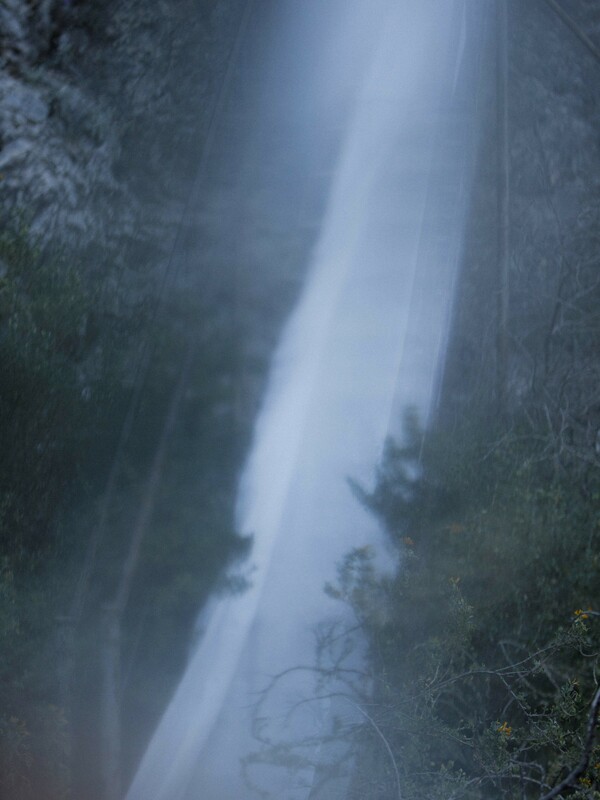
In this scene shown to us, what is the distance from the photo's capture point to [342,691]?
639 millimetres

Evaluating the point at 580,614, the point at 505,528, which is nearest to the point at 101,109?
the point at 505,528

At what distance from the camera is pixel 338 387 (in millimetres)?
656

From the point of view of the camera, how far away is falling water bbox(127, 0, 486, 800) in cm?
60

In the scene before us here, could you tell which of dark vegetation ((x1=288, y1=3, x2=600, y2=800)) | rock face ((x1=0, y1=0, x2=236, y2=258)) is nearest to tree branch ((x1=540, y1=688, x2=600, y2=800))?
dark vegetation ((x1=288, y1=3, x2=600, y2=800))

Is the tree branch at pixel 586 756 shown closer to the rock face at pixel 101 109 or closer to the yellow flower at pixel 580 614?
the yellow flower at pixel 580 614

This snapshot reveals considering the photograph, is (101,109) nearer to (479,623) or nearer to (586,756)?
(479,623)

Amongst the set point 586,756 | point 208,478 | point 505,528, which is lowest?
point 586,756

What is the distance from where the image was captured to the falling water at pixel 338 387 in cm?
60

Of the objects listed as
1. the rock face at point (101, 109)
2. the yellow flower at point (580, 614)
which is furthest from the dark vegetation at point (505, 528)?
the rock face at point (101, 109)

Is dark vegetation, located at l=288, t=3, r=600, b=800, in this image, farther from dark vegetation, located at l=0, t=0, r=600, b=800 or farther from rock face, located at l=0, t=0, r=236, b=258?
rock face, located at l=0, t=0, r=236, b=258

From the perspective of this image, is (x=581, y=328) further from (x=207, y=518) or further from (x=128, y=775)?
(x=128, y=775)

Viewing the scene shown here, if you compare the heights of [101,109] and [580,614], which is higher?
[101,109]

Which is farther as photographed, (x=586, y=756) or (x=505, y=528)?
(x=505, y=528)

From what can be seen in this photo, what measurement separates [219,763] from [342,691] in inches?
4.7
